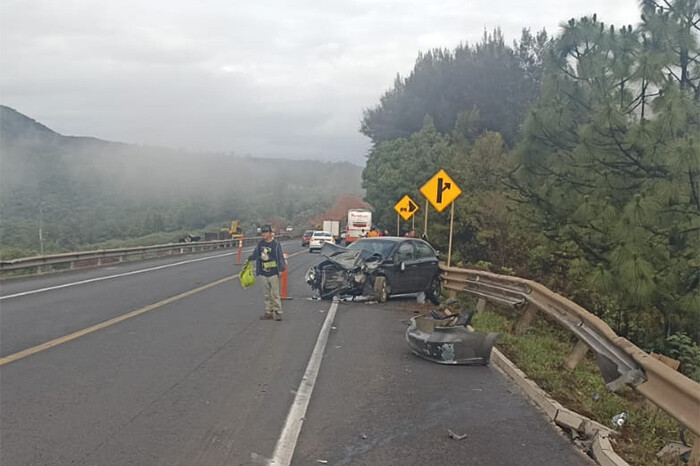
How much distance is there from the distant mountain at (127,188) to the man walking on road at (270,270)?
41.5 meters

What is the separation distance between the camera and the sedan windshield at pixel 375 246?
1650 centimetres

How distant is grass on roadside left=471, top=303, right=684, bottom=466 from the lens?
18.9 feet

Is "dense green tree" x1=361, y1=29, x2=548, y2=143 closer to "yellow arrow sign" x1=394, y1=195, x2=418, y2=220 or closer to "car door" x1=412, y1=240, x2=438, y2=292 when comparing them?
"yellow arrow sign" x1=394, y1=195, x2=418, y2=220

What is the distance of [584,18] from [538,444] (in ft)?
38.4

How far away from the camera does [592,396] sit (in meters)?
7.42

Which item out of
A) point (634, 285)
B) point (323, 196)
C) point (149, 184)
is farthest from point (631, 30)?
point (323, 196)

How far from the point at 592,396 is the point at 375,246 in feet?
32.1

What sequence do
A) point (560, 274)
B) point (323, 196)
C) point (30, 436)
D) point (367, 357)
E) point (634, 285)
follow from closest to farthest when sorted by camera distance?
point (30, 436) < point (367, 357) < point (634, 285) < point (560, 274) < point (323, 196)

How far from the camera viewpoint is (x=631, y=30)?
46.6 feet

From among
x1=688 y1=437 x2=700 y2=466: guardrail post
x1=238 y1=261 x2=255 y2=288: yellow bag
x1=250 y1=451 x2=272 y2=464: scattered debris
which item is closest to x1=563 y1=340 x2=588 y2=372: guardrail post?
x1=688 y1=437 x2=700 y2=466: guardrail post

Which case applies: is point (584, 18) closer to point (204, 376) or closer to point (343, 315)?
point (343, 315)

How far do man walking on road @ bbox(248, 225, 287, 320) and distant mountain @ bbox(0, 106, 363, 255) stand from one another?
41508mm

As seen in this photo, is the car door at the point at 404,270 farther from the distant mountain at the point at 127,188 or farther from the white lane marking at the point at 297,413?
the distant mountain at the point at 127,188

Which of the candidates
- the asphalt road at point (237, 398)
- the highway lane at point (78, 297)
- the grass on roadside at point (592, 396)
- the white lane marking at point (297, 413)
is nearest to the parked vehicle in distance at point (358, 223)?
the highway lane at point (78, 297)
